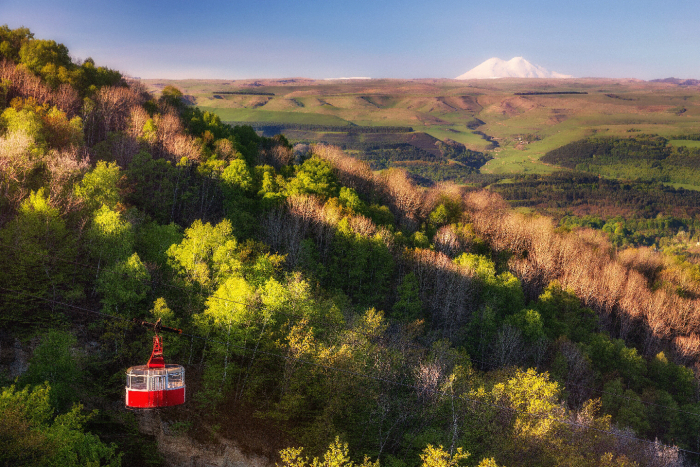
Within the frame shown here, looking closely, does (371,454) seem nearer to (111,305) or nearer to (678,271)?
(111,305)

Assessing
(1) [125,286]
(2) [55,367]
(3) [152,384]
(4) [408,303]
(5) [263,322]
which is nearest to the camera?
(3) [152,384]

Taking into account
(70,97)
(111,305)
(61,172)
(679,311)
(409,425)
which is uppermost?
(70,97)

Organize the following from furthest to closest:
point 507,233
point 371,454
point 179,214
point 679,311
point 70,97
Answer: point 507,233 → point 679,311 → point 70,97 → point 179,214 → point 371,454

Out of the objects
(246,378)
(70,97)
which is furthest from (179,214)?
(246,378)

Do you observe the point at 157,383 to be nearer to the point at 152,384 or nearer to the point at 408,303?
the point at 152,384

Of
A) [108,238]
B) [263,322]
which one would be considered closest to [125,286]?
[108,238]

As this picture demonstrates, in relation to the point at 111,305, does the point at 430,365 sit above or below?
below

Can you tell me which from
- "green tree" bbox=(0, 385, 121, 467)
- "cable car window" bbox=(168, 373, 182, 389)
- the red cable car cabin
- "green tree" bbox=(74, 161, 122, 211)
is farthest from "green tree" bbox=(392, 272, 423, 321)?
the red cable car cabin
